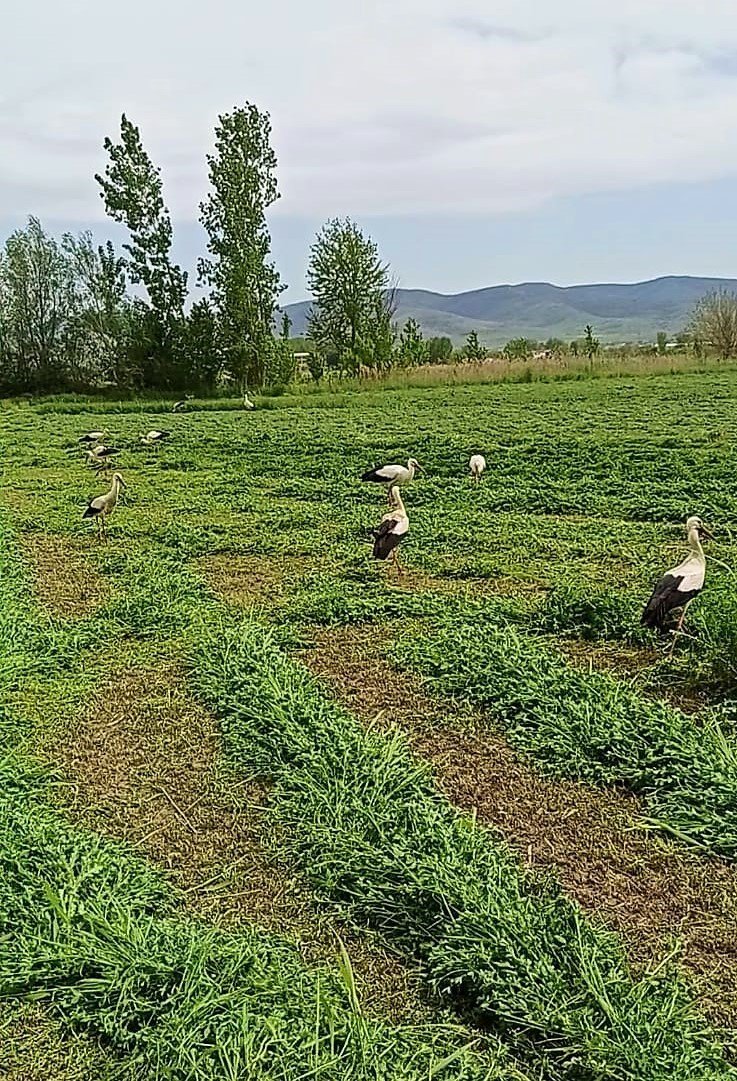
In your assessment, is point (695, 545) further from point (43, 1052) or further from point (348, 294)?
point (348, 294)

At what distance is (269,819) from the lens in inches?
131

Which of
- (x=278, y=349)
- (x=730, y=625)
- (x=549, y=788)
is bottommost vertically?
(x=549, y=788)

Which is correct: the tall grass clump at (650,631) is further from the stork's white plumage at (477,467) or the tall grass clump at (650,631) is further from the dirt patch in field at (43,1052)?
the stork's white plumage at (477,467)

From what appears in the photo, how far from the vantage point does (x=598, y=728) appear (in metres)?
3.79

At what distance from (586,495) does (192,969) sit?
22.1 ft

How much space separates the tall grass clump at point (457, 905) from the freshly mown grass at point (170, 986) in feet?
0.57

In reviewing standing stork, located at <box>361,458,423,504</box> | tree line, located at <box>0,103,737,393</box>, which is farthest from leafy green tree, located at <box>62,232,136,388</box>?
standing stork, located at <box>361,458,423,504</box>

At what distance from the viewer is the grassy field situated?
7.58ft

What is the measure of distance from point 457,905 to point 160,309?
28.3 metres

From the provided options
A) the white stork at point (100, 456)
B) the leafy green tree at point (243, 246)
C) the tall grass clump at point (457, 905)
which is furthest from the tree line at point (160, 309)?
the tall grass clump at point (457, 905)

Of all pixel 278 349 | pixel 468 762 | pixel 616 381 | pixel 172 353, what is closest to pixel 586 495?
pixel 468 762

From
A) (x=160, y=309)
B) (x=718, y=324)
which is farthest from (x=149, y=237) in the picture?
(x=718, y=324)

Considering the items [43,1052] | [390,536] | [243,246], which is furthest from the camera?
[243,246]

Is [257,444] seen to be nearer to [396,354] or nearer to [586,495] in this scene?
[586,495]
